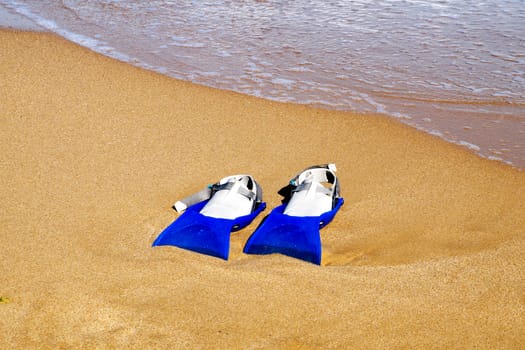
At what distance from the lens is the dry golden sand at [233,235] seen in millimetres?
3117

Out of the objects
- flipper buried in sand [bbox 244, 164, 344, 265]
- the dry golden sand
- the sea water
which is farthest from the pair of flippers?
the sea water

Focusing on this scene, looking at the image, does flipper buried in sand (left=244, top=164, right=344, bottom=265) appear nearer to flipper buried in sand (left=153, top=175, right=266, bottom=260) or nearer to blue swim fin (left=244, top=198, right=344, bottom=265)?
blue swim fin (left=244, top=198, right=344, bottom=265)

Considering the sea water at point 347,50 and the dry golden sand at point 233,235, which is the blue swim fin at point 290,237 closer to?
the dry golden sand at point 233,235

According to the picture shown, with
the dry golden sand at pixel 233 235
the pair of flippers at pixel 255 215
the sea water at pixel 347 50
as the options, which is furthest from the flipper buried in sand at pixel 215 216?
the sea water at pixel 347 50

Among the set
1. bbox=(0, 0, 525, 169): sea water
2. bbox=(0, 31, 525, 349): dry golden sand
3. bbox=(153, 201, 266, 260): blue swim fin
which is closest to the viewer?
bbox=(0, 31, 525, 349): dry golden sand

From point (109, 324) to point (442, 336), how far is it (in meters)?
1.81

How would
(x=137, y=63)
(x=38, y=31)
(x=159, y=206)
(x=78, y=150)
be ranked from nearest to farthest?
1. (x=159, y=206)
2. (x=78, y=150)
3. (x=137, y=63)
4. (x=38, y=31)

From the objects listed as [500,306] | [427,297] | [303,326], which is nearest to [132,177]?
[303,326]

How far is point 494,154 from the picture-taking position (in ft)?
19.1

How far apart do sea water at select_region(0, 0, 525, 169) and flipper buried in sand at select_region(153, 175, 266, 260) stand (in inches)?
104

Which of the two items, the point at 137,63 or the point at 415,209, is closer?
the point at 415,209

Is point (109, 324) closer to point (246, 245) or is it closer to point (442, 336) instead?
point (246, 245)

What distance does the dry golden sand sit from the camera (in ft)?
10.2

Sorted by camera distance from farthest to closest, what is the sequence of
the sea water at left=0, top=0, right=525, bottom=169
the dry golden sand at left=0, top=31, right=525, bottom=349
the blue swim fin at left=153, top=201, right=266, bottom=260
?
the sea water at left=0, top=0, right=525, bottom=169 < the blue swim fin at left=153, top=201, right=266, bottom=260 < the dry golden sand at left=0, top=31, right=525, bottom=349
